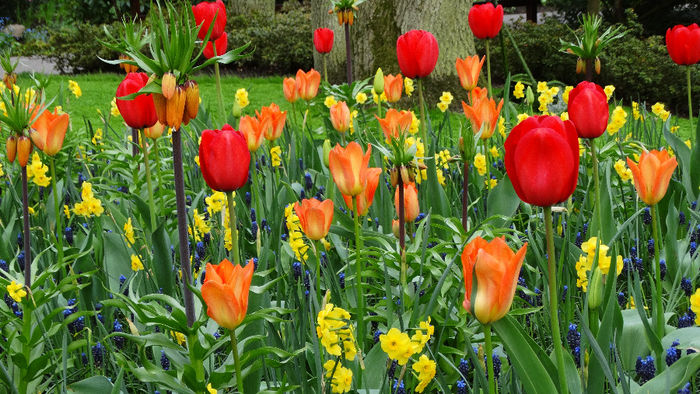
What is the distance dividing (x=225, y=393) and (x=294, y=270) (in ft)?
1.81

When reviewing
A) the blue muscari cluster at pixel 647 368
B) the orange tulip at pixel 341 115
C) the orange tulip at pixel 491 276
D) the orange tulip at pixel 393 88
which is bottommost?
the blue muscari cluster at pixel 647 368

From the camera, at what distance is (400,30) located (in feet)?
22.2

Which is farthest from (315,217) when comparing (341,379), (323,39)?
(323,39)

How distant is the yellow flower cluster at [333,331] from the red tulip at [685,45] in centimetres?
237

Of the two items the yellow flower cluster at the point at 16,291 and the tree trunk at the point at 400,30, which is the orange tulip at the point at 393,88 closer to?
the yellow flower cluster at the point at 16,291

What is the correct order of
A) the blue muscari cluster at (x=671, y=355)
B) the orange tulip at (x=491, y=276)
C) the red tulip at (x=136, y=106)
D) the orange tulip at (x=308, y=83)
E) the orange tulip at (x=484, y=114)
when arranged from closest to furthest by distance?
the orange tulip at (x=491, y=276) → the blue muscari cluster at (x=671, y=355) → the red tulip at (x=136, y=106) → the orange tulip at (x=484, y=114) → the orange tulip at (x=308, y=83)

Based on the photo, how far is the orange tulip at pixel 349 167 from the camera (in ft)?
5.52

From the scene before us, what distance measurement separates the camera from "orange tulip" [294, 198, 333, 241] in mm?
1648

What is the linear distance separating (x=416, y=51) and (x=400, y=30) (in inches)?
159

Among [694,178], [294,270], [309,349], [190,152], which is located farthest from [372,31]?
[309,349]

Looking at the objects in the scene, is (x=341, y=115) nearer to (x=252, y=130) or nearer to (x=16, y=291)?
(x=252, y=130)

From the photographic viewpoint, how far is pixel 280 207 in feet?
8.45

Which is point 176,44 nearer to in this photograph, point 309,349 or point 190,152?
point 309,349

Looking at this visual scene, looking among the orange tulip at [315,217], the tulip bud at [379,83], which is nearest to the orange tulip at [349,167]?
the orange tulip at [315,217]
